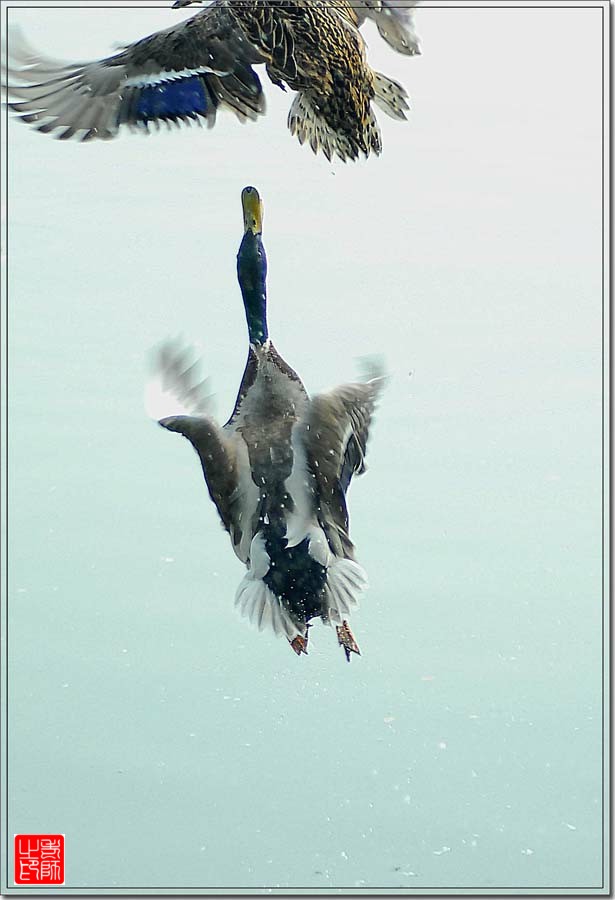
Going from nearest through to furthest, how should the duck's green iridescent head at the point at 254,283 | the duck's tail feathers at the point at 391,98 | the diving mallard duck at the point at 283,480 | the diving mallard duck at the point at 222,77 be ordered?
1. the diving mallard duck at the point at 222,77
2. the diving mallard duck at the point at 283,480
3. the duck's tail feathers at the point at 391,98
4. the duck's green iridescent head at the point at 254,283

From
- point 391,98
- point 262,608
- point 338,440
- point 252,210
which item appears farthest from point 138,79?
point 262,608

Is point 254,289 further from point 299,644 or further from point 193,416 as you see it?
point 299,644

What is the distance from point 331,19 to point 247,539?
1.18 metres

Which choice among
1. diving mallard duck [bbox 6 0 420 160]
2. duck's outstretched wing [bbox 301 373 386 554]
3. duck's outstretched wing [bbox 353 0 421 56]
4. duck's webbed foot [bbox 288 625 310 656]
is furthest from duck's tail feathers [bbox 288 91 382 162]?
duck's webbed foot [bbox 288 625 310 656]

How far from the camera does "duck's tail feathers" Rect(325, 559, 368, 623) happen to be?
330cm

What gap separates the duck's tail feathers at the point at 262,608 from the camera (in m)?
3.30

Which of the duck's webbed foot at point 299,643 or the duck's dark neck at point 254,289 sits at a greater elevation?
the duck's dark neck at point 254,289

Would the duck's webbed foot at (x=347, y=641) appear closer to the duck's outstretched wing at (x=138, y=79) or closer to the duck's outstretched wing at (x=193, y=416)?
the duck's outstretched wing at (x=193, y=416)

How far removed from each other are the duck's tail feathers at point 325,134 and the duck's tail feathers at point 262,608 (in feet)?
3.25

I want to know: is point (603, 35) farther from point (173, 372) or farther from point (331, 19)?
point (173, 372)

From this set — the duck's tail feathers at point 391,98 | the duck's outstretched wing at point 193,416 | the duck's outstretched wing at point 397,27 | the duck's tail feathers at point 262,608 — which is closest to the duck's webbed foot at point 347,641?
the duck's tail feathers at point 262,608

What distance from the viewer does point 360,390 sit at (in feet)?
11.2

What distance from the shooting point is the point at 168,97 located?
326 centimetres

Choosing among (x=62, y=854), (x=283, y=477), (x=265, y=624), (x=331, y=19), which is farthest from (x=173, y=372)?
(x=62, y=854)
